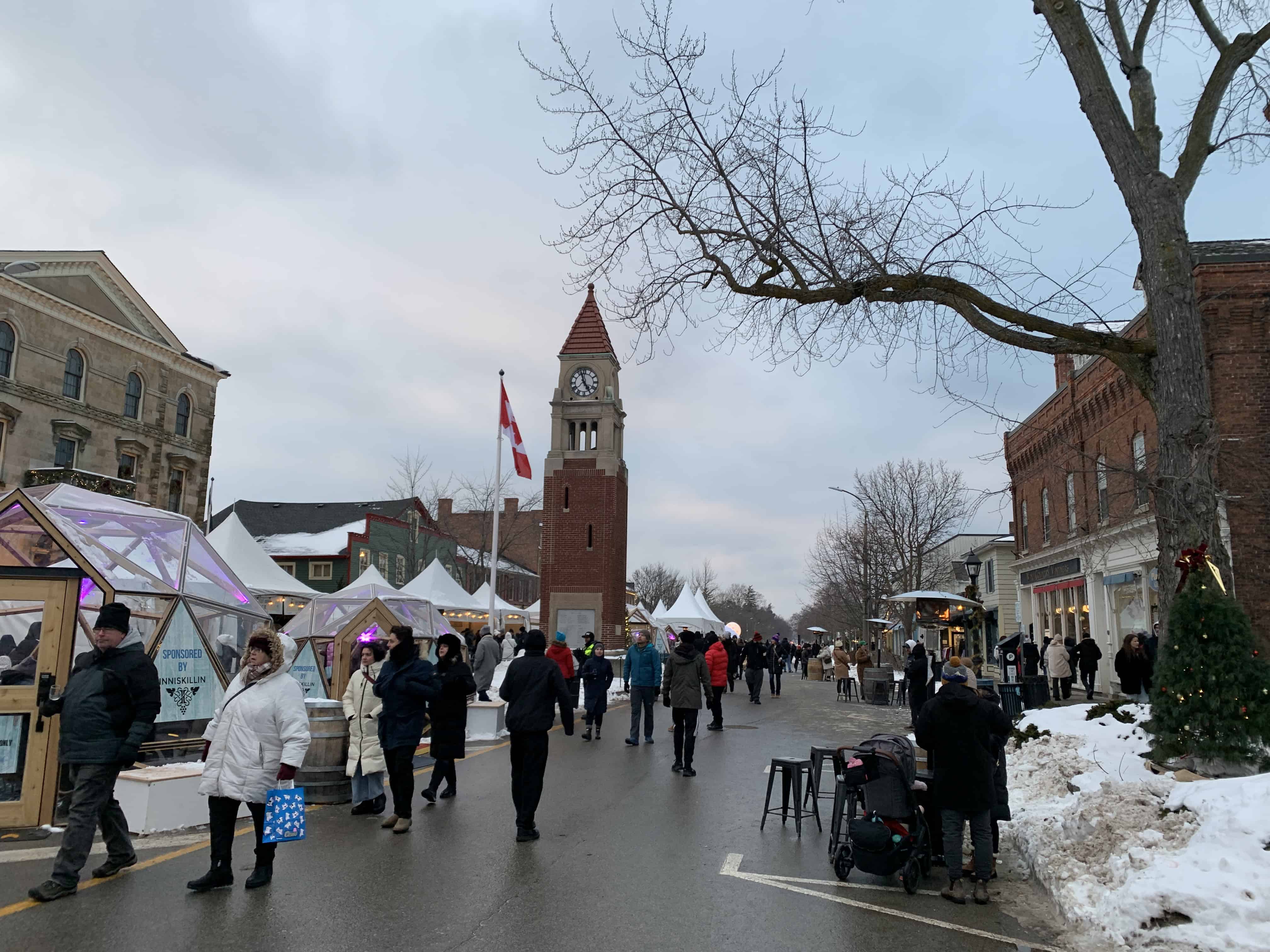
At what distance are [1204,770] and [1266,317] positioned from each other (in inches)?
599

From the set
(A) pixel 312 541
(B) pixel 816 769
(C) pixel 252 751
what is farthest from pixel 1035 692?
(A) pixel 312 541

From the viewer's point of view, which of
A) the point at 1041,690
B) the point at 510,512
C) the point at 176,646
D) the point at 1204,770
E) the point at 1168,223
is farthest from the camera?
the point at 510,512

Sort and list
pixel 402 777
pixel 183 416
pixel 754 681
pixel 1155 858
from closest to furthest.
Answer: pixel 1155 858 → pixel 402 777 → pixel 754 681 → pixel 183 416

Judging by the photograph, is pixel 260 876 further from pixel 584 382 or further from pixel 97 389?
pixel 584 382

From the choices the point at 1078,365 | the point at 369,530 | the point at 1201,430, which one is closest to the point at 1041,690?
the point at 1201,430

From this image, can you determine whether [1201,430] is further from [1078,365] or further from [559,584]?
[559,584]

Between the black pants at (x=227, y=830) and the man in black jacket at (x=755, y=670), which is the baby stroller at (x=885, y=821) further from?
the man in black jacket at (x=755, y=670)

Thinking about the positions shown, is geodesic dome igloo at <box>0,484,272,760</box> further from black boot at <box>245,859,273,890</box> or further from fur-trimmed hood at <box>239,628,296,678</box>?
black boot at <box>245,859,273,890</box>

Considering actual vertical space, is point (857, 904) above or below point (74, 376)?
below

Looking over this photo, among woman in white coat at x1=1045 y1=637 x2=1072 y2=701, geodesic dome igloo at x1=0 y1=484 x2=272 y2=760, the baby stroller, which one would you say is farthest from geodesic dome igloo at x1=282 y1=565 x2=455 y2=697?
woman in white coat at x1=1045 y1=637 x2=1072 y2=701

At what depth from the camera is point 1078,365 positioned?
2923cm

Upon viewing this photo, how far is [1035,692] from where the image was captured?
1794 cm

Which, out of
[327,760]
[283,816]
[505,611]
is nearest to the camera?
[283,816]

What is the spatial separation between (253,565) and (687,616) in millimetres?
19411
